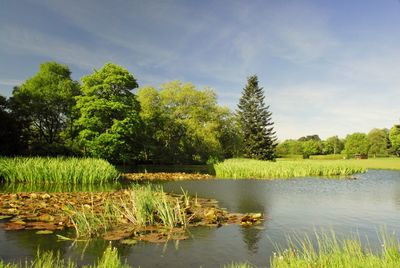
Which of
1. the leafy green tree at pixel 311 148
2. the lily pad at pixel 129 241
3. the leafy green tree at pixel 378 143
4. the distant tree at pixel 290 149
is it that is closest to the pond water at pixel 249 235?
the lily pad at pixel 129 241

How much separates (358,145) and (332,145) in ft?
65.7

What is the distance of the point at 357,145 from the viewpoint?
109312mm

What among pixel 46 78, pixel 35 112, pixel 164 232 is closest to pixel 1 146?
pixel 35 112

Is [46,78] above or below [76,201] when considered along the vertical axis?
above

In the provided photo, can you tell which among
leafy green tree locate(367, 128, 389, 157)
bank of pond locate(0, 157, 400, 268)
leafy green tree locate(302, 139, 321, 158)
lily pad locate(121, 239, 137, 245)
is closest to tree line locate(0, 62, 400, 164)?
bank of pond locate(0, 157, 400, 268)

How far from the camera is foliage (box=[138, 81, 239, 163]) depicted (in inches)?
Answer: 2168

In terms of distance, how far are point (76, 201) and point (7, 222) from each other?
376cm

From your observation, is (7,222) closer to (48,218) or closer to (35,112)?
(48,218)

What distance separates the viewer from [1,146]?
37344 mm

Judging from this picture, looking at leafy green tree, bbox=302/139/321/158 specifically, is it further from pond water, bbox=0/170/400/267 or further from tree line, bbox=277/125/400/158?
pond water, bbox=0/170/400/267

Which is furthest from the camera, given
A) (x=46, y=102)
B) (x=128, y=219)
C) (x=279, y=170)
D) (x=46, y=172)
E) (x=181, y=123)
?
(x=181, y=123)

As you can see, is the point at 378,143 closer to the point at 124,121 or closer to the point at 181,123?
the point at 181,123

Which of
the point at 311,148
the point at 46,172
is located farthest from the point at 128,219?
the point at 311,148

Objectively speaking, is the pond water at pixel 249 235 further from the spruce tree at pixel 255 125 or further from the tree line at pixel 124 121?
the spruce tree at pixel 255 125
